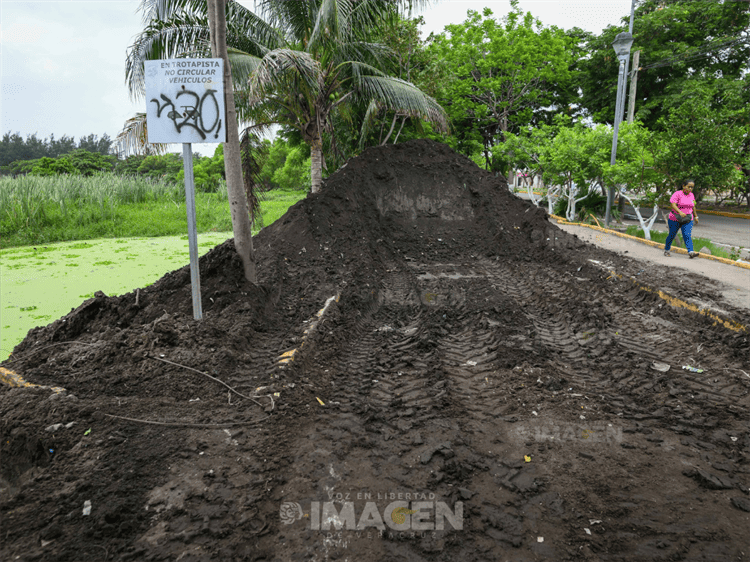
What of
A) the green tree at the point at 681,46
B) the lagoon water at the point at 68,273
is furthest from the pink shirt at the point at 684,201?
the green tree at the point at 681,46

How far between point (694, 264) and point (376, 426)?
27.9 ft

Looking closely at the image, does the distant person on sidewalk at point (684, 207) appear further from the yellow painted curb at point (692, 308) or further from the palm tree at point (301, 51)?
the palm tree at point (301, 51)

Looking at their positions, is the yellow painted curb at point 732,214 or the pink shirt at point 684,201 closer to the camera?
the pink shirt at point 684,201

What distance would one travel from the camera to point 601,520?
8.59 ft

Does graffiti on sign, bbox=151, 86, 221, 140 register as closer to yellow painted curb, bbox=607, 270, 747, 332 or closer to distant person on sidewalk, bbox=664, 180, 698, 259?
yellow painted curb, bbox=607, 270, 747, 332

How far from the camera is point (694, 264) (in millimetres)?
9125

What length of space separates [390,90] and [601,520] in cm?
1008

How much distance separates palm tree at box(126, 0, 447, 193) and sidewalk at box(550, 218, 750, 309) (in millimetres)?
5341

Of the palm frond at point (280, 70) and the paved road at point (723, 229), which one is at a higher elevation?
the palm frond at point (280, 70)

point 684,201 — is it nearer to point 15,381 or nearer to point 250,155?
point 250,155

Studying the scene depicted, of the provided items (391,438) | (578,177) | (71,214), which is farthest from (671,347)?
(71,214)

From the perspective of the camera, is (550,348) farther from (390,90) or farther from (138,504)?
(390,90)

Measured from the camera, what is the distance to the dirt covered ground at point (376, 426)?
2500mm

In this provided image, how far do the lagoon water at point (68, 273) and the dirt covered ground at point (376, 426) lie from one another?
3.54 feet
